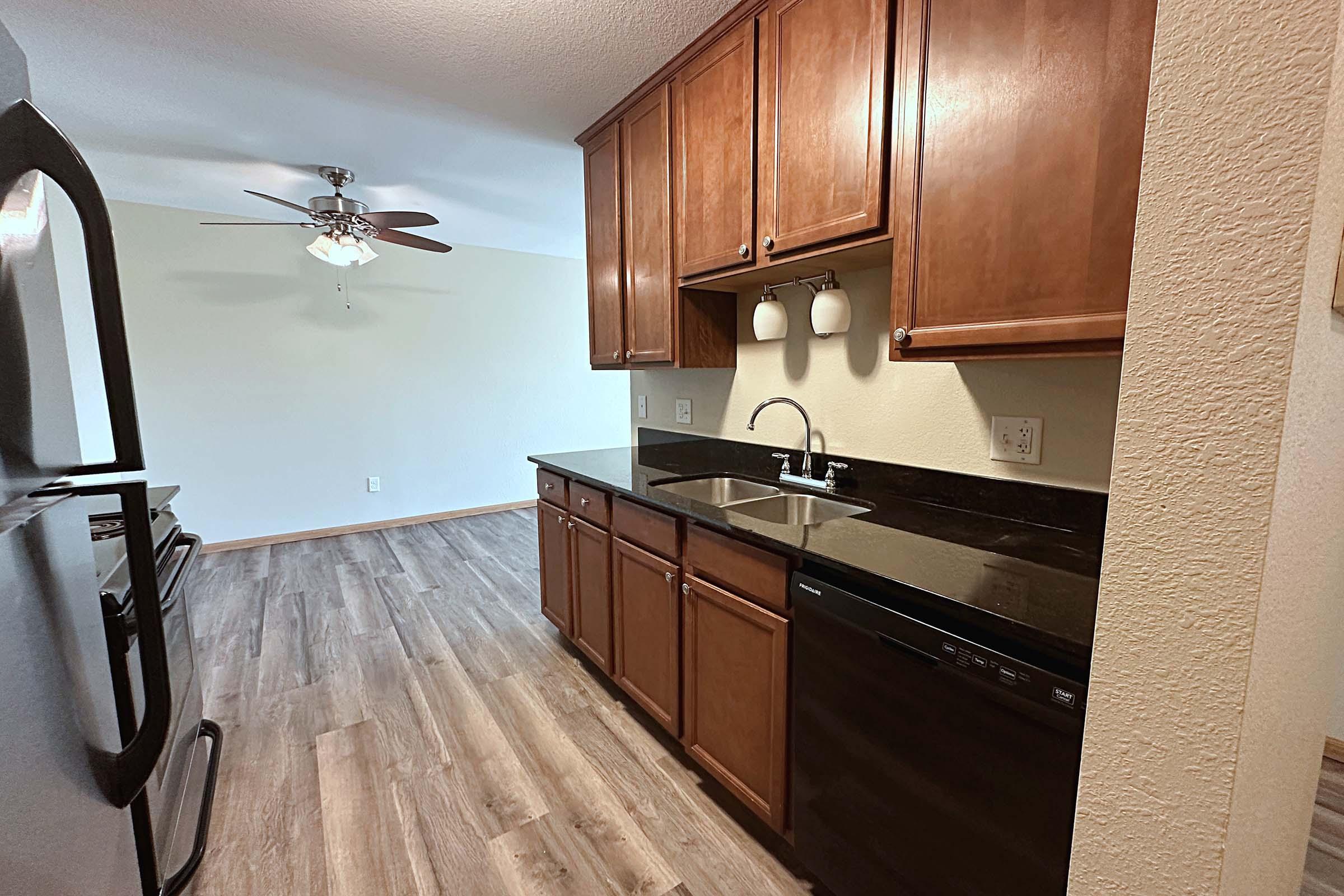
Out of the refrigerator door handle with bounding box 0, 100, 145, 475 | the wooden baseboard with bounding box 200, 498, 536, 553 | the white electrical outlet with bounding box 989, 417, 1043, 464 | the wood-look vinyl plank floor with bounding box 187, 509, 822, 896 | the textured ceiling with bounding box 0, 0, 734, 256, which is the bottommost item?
the wood-look vinyl plank floor with bounding box 187, 509, 822, 896

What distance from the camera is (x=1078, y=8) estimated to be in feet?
3.38

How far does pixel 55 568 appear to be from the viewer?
1.76ft

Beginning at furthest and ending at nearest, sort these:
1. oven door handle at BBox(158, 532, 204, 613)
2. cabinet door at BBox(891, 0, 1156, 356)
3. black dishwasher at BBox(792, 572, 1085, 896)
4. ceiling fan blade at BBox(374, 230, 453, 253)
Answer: ceiling fan blade at BBox(374, 230, 453, 253) → oven door handle at BBox(158, 532, 204, 613) → cabinet door at BBox(891, 0, 1156, 356) → black dishwasher at BBox(792, 572, 1085, 896)

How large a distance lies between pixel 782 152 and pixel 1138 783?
1640mm

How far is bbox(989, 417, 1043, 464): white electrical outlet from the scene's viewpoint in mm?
1425

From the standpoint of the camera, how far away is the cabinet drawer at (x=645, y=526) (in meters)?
1.78

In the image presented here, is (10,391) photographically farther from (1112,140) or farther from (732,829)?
(732,829)

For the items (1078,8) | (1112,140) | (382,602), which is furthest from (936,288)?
(382,602)

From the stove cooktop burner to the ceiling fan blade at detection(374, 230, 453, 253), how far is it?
1.98 metres

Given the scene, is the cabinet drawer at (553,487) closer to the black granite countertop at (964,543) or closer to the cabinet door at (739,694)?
the black granite countertop at (964,543)

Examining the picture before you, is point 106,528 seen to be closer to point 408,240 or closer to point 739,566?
point 739,566

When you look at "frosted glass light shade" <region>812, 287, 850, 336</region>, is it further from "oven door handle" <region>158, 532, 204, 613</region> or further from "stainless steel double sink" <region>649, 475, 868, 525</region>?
"oven door handle" <region>158, 532, 204, 613</region>

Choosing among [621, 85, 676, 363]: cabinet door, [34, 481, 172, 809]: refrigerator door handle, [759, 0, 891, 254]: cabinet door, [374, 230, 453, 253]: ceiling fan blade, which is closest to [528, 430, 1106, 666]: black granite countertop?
[621, 85, 676, 363]: cabinet door

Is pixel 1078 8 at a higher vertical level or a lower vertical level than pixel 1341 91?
higher
